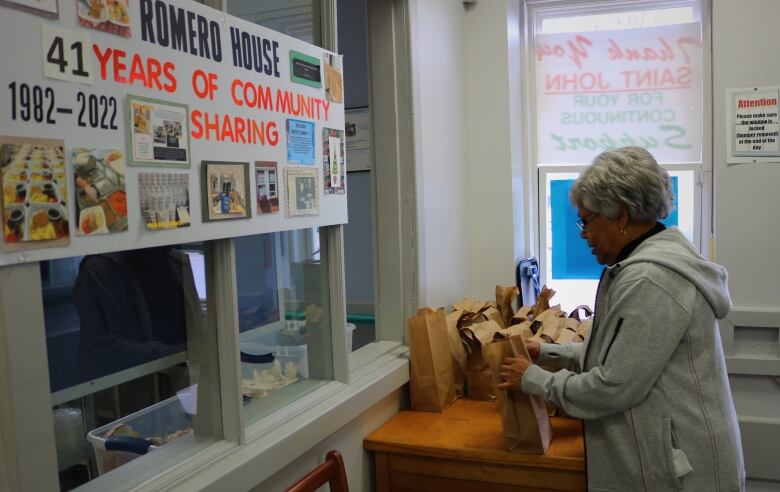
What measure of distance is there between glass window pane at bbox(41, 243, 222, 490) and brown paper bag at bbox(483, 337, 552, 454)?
2.69ft

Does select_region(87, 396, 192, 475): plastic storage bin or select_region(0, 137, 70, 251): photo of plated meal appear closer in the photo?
select_region(0, 137, 70, 251): photo of plated meal

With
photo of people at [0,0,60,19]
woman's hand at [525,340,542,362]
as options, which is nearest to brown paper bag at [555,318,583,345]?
woman's hand at [525,340,542,362]

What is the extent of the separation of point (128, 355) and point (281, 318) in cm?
50

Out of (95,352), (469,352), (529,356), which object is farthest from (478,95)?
(95,352)

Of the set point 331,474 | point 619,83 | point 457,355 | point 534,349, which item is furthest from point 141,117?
point 619,83

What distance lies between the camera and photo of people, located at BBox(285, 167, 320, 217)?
65.2 inches

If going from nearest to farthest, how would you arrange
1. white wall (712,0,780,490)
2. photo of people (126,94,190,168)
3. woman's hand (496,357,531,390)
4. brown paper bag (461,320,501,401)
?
photo of people (126,94,190,168) < woman's hand (496,357,531,390) < brown paper bag (461,320,501,401) < white wall (712,0,780,490)

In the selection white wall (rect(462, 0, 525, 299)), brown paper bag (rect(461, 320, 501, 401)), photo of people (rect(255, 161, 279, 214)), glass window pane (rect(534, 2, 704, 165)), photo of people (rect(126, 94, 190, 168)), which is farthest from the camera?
glass window pane (rect(534, 2, 704, 165))

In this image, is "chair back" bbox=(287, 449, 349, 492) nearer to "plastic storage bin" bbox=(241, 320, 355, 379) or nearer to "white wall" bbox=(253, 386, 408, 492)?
"white wall" bbox=(253, 386, 408, 492)

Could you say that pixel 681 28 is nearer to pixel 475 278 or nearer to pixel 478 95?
pixel 478 95

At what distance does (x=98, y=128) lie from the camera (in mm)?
1088

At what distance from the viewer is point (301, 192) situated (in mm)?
1714

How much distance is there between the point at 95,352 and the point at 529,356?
1.21m

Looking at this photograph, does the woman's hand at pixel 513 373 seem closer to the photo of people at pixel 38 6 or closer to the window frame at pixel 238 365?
the window frame at pixel 238 365
